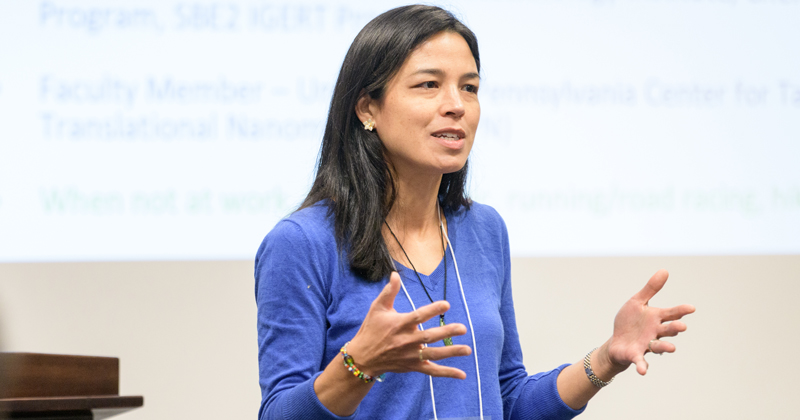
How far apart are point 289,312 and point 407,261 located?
29 cm

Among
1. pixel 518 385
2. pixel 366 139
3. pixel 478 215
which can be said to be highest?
pixel 366 139

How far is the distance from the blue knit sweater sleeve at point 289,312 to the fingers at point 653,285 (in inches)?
23.8

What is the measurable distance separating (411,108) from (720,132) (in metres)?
1.86

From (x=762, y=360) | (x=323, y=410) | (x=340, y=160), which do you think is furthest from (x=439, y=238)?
(x=762, y=360)

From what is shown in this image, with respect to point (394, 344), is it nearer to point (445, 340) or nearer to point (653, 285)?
point (445, 340)

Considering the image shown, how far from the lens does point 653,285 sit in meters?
1.40

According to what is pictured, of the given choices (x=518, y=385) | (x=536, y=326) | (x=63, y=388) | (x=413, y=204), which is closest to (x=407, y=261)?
(x=413, y=204)

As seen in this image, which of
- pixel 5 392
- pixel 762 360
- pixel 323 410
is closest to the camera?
pixel 5 392

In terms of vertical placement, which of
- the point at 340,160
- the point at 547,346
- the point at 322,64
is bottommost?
the point at 547,346

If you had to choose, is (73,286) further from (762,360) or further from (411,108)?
(762,360)

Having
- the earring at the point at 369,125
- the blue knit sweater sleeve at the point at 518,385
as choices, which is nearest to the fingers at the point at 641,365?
the blue knit sweater sleeve at the point at 518,385

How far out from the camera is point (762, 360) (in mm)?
2961

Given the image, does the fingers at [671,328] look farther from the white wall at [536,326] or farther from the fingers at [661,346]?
the white wall at [536,326]

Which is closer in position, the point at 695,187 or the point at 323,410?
the point at 323,410
